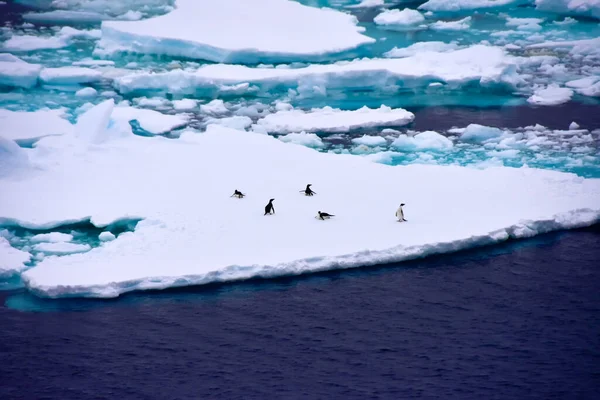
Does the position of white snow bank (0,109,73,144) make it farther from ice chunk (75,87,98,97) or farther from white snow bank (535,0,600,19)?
white snow bank (535,0,600,19)

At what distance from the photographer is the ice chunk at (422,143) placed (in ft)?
74.0

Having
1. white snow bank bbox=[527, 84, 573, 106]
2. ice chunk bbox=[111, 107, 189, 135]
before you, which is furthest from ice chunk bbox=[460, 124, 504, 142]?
ice chunk bbox=[111, 107, 189, 135]

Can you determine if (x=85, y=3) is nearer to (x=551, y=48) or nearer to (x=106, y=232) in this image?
(x=551, y=48)

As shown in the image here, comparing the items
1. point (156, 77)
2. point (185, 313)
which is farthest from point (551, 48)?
point (185, 313)

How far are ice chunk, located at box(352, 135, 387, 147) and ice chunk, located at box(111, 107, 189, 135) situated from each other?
5.28 m

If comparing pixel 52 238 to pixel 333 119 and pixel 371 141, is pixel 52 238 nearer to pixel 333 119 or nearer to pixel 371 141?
pixel 371 141

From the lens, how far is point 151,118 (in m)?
24.7

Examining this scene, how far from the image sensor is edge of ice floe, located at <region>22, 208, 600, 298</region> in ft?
50.2

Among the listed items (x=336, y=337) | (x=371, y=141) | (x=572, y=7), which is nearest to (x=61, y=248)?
(x=336, y=337)

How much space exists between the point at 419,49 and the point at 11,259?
64.7 feet

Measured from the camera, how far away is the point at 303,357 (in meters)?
13.5

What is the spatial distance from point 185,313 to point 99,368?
2041mm

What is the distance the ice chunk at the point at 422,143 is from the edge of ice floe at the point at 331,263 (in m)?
5.31

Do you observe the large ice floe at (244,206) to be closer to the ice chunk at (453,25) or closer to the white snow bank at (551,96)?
the white snow bank at (551,96)
